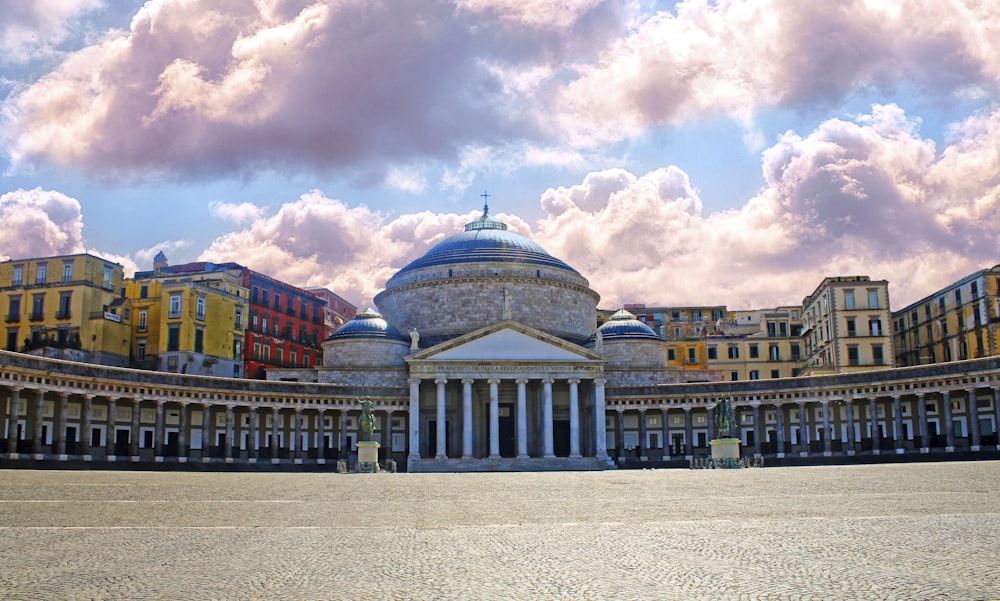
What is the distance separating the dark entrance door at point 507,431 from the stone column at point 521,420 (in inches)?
177

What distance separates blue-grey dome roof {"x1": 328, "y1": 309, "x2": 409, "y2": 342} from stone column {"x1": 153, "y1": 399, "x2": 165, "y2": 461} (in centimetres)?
1751

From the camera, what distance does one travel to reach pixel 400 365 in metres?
74.5

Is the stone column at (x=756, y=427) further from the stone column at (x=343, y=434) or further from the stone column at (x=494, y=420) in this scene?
the stone column at (x=343, y=434)

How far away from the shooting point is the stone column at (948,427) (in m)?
58.1

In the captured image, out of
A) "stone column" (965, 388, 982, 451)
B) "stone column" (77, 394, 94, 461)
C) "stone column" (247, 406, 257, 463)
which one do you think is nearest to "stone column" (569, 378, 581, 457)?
"stone column" (247, 406, 257, 463)

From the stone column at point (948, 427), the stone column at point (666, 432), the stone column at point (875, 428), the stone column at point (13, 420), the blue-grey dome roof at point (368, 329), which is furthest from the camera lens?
the blue-grey dome roof at point (368, 329)

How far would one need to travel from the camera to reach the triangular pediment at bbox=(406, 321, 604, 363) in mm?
66125

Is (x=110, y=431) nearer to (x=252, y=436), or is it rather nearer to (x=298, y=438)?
(x=252, y=436)

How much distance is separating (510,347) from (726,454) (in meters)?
19.5

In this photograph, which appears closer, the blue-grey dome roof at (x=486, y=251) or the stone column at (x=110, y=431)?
the stone column at (x=110, y=431)

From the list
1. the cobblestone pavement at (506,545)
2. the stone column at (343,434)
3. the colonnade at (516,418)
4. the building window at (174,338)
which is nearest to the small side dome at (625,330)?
the colonnade at (516,418)

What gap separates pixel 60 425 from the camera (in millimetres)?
52812

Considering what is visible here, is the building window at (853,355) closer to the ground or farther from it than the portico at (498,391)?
farther from it

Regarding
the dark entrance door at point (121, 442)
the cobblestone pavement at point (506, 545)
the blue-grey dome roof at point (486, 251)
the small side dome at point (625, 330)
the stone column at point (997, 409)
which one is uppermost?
the blue-grey dome roof at point (486, 251)
